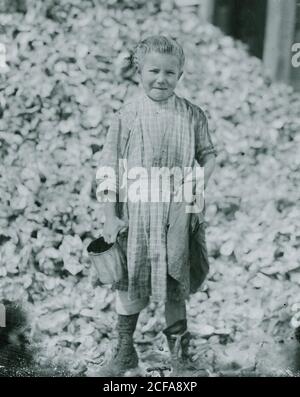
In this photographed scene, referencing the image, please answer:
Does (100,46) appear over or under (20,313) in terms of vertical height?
over

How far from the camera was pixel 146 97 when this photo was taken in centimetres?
333

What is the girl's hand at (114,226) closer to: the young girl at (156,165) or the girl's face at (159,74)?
the young girl at (156,165)

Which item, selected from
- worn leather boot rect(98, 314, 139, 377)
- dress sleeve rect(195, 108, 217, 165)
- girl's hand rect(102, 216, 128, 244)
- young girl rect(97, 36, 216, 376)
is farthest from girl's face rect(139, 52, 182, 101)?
worn leather boot rect(98, 314, 139, 377)

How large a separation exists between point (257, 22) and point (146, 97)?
0.68 meters

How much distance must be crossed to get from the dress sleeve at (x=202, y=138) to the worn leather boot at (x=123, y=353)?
0.89m

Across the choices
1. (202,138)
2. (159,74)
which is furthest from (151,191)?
(159,74)

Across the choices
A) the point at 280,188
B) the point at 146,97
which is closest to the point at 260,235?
the point at 280,188

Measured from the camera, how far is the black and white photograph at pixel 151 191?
10.9ft

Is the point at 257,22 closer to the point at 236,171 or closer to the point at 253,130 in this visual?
the point at 253,130

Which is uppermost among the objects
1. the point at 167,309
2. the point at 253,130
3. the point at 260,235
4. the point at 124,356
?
the point at 253,130

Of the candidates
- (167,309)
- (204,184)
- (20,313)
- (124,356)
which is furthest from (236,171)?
(20,313)

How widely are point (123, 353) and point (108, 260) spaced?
497 mm

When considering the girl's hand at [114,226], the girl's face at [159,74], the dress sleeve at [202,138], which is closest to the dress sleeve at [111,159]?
the girl's hand at [114,226]

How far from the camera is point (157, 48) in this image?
327 cm
